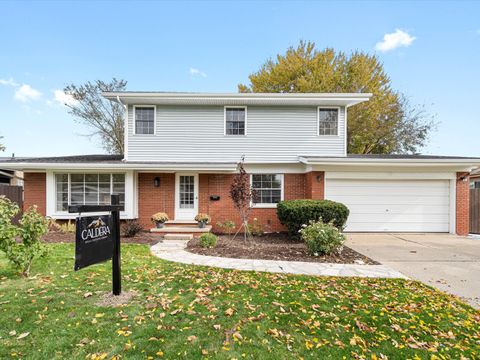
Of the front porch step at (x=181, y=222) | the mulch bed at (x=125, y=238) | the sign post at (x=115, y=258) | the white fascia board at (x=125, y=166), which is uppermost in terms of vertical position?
the white fascia board at (x=125, y=166)

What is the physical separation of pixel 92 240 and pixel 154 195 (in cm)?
662

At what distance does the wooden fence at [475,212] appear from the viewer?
33.4 ft

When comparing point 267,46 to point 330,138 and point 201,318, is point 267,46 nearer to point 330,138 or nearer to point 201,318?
point 330,138

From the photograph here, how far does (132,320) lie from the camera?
3049mm

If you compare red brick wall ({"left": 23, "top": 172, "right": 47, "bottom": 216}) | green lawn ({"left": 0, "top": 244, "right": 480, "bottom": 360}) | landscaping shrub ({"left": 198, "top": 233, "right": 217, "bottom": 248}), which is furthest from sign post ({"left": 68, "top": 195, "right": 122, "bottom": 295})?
red brick wall ({"left": 23, "top": 172, "right": 47, "bottom": 216})

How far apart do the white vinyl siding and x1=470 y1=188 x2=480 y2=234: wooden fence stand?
5.82 metres

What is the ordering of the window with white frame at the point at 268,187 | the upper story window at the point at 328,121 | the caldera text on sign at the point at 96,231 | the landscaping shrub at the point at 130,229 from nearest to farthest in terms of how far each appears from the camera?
the caldera text on sign at the point at 96,231, the landscaping shrub at the point at 130,229, the window with white frame at the point at 268,187, the upper story window at the point at 328,121

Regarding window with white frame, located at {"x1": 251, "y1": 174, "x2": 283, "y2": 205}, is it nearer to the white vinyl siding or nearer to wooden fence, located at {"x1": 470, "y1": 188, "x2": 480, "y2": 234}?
the white vinyl siding

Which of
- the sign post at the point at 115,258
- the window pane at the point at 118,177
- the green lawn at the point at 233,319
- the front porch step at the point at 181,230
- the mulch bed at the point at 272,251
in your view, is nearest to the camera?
the green lawn at the point at 233,319

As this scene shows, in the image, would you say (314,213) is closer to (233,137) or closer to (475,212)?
(233,137)

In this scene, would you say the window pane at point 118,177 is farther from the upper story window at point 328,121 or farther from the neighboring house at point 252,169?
the upper story window at point 328,121

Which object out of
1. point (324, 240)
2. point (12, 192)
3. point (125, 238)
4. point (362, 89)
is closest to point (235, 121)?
point (125, 238)

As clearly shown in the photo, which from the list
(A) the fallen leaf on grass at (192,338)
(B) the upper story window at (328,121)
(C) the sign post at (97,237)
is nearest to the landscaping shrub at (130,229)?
(C) the sign post at (97,237)

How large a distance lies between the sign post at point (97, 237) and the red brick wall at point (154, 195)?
6.15m
